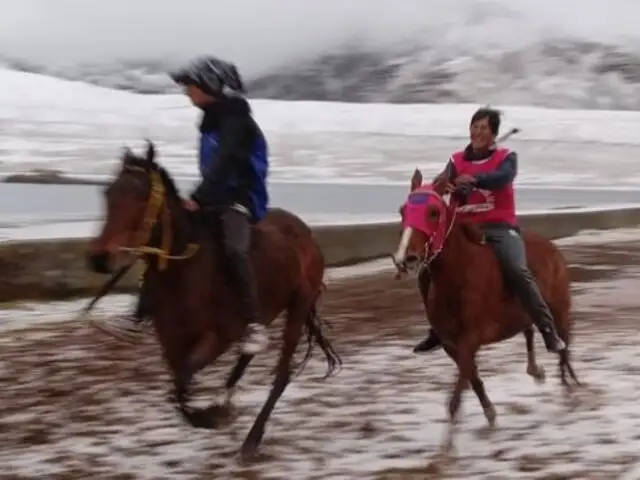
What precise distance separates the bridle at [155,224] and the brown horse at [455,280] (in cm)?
126

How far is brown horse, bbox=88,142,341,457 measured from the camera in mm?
6602

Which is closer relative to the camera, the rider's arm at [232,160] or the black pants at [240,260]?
the black pants at [240,260]

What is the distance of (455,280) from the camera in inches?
293

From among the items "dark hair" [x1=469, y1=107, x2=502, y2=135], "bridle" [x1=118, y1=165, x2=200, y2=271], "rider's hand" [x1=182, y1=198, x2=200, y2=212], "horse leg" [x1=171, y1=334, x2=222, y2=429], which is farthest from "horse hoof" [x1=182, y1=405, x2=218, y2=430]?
"dark hair" [x1=469, y1=107, x2=502, y2=135]

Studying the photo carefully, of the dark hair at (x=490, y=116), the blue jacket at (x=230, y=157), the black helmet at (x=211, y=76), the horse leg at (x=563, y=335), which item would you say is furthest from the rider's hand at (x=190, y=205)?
the horse leg at (x=563, y=335)

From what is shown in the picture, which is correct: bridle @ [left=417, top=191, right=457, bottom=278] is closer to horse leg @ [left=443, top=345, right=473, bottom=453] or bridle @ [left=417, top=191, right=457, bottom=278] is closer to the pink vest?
the pink vest

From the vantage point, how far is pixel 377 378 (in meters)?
9.70

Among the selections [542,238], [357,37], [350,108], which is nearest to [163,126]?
[350,108]

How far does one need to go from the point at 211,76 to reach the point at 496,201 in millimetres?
1963

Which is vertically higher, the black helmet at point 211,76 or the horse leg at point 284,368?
the black helmet at point 211,76

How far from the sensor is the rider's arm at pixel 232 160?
7289 millimetres

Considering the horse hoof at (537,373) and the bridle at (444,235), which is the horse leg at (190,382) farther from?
the horse hoof at (537,373)

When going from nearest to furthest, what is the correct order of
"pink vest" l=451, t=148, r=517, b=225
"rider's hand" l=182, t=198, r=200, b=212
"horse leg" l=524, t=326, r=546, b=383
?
"rider's hand" l=182, t=198, r=200, b=212, "pink vest" l=451, t=148, r=517, b=225, "horse leg" l=524, t=326, r=546, b=383

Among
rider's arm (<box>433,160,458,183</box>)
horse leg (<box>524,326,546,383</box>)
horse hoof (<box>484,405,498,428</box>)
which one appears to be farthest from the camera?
horse leg (<box>524,326,546,383</box>)
